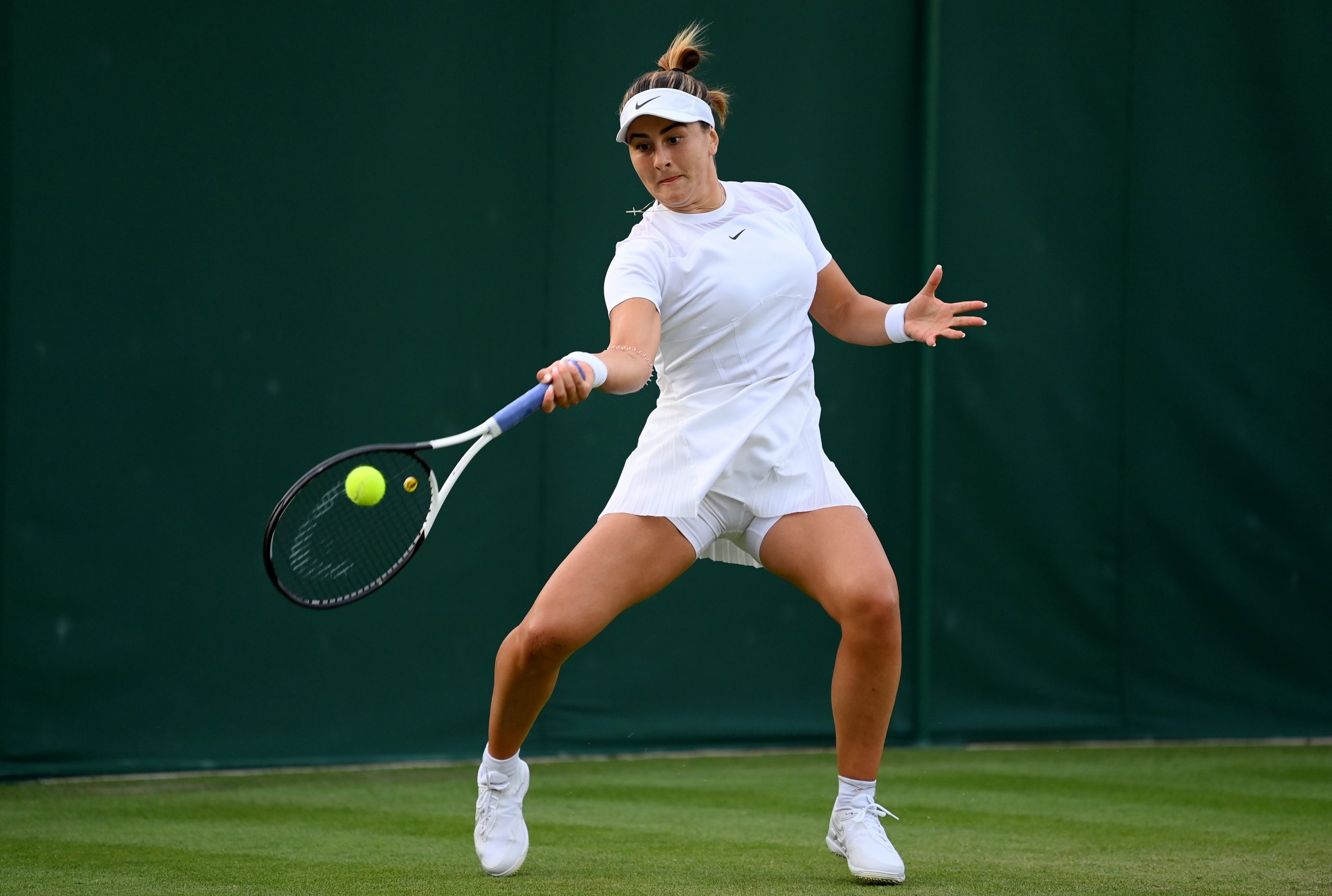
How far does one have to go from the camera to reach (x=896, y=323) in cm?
345

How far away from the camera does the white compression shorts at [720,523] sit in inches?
127

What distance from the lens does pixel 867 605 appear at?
3.12m

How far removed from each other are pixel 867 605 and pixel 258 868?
138 centimetres

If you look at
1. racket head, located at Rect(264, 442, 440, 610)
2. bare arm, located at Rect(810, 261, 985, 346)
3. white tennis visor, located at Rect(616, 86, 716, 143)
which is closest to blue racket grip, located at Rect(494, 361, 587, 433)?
racket head, located at Rect(264, 442, 440, 610)

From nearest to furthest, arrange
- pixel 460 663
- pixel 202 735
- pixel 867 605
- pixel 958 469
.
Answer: pixel 867 605 < pixel 202 735 < pixel 460 663 < pixel 958 469

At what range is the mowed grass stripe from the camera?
130 inches

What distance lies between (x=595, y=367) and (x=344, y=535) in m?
1.04

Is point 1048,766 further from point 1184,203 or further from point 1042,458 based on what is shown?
point 1184,203

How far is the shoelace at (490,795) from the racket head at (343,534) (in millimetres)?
447

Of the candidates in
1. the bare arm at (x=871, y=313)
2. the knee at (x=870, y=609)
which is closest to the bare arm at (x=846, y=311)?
the bare arm at (x=871, y=313)

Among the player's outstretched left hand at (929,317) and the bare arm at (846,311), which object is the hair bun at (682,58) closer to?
the bare arm at (846,311)

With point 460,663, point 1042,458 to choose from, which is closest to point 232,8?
point 460,663

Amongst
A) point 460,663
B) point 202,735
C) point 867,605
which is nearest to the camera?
point 867,605

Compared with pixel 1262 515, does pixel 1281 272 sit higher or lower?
higher
